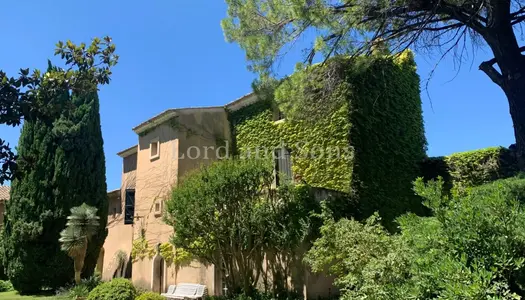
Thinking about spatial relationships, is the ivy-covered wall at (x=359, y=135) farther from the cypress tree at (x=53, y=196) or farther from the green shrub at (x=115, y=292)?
the cypress tree at (x=53, y=196)

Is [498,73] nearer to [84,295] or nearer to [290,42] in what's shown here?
[290,42]

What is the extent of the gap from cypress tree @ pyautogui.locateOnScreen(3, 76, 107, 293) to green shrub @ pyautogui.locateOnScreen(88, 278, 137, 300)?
315 inches

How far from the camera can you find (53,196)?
21844 mm

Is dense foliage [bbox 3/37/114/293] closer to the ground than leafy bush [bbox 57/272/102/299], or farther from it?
farther from it

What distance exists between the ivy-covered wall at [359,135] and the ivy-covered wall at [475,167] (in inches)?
46.8

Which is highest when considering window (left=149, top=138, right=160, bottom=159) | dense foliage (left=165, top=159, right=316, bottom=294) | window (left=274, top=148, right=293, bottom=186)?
window (left=149, top=138, right=160, bottom=159)

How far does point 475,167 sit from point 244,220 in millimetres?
8761

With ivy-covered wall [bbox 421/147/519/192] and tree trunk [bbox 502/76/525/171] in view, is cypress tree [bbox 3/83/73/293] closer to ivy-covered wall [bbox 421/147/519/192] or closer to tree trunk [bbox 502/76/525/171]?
ivy-covered wall [bbox 421/147/519/192]

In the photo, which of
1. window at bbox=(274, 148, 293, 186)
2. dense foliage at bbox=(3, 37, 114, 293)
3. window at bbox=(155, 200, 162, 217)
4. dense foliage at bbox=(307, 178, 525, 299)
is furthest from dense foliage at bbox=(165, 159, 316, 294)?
A: dense foliage at bbox=(3, 37, 114, 293)

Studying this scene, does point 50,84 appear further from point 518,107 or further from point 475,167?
point 475,167

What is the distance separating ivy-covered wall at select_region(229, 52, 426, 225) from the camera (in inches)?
594

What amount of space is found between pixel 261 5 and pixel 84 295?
13.1 metres

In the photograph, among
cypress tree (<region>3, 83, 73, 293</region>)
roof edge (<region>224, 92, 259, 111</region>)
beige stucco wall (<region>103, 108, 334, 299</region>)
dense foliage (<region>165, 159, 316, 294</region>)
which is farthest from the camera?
cypress tree (<region>3, 83, 73, 293</region>)

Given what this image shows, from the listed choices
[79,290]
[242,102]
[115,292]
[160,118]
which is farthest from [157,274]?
[242,102]
